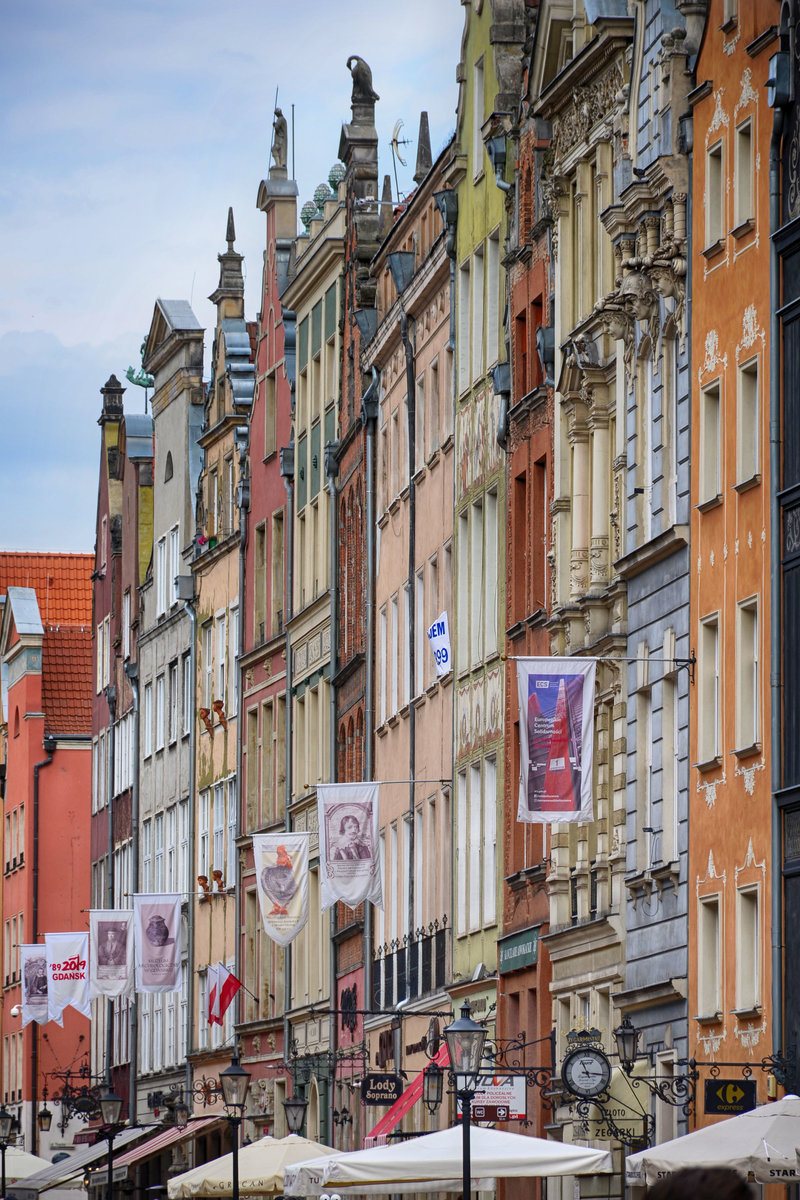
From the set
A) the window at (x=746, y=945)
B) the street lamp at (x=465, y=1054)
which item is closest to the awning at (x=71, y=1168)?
the street lamp at (x=465, y=1054)

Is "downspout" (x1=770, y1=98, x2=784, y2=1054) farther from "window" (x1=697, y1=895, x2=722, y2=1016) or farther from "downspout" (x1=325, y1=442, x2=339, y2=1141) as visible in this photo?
"downspout" (x1=325, y1=442, x2=339, y2=1141)

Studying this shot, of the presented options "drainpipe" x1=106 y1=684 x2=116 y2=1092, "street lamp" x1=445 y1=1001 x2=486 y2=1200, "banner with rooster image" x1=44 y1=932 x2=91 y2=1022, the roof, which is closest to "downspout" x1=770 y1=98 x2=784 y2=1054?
"street lamp" x1=445 y1=1001 x2=486 y2=1200

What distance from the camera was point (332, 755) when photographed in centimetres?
5150

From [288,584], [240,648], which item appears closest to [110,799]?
[240,648]

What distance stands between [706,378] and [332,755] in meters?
24.7

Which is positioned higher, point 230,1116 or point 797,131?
point 797,131

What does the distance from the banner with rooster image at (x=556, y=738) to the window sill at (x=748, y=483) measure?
2377 millimetres

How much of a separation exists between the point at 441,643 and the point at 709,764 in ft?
43.6

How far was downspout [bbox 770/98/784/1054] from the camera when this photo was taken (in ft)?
80.8

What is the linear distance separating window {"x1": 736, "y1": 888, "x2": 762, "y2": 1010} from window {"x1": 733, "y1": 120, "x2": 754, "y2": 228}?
6.81m

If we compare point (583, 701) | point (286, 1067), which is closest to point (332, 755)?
point (286, 1067)

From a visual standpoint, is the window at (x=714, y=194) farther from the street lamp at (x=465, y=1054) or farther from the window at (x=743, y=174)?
the street lamp at (x=465, y=1054)

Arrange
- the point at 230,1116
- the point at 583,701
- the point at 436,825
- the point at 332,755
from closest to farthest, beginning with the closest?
the point at 583,701, the point at 230,1116, the point at 436,825, the point at 332,755

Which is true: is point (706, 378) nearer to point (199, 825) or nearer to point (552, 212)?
point (552, 212)
